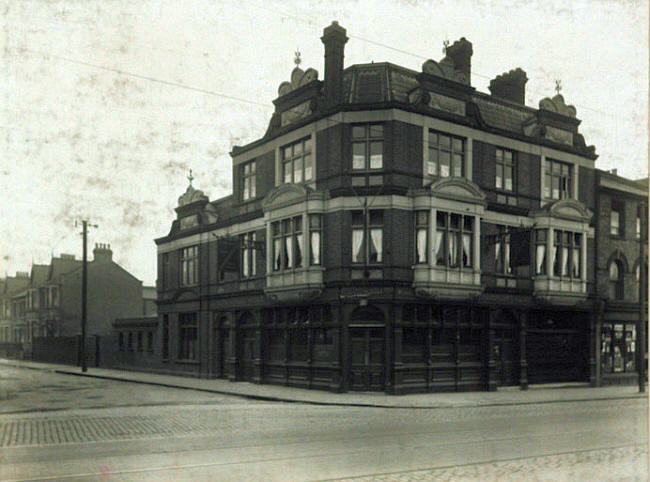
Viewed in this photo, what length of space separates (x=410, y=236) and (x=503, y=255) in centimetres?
533

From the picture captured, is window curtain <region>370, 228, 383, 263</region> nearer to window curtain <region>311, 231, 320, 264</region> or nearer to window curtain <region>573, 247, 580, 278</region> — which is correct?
window curtain <region>311, 231, 320, 264</region>

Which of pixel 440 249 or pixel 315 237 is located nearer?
pixel 440 249

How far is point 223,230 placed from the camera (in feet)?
106

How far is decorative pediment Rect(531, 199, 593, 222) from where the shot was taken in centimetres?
2794

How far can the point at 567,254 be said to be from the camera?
2819 cm

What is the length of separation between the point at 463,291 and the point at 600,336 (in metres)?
9.51

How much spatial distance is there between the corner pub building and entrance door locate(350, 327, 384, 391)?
53 millimetres

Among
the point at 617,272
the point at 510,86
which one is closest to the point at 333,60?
the point at 510,86

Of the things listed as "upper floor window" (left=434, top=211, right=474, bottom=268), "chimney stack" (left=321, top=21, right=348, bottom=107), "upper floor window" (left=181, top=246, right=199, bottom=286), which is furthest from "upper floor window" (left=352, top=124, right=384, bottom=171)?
"upper floor window" (left=181, top=246, right=199, bottom=286)

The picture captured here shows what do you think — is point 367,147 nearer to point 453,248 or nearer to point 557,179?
point 453,248

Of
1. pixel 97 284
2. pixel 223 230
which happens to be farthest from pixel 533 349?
pixel 97 284

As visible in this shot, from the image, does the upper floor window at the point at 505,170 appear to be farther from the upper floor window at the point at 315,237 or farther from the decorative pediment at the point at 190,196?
the decorative pediment at the point at 190,196

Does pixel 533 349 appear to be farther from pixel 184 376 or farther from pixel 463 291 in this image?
pixel 184 376

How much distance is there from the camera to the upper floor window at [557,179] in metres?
28.5
